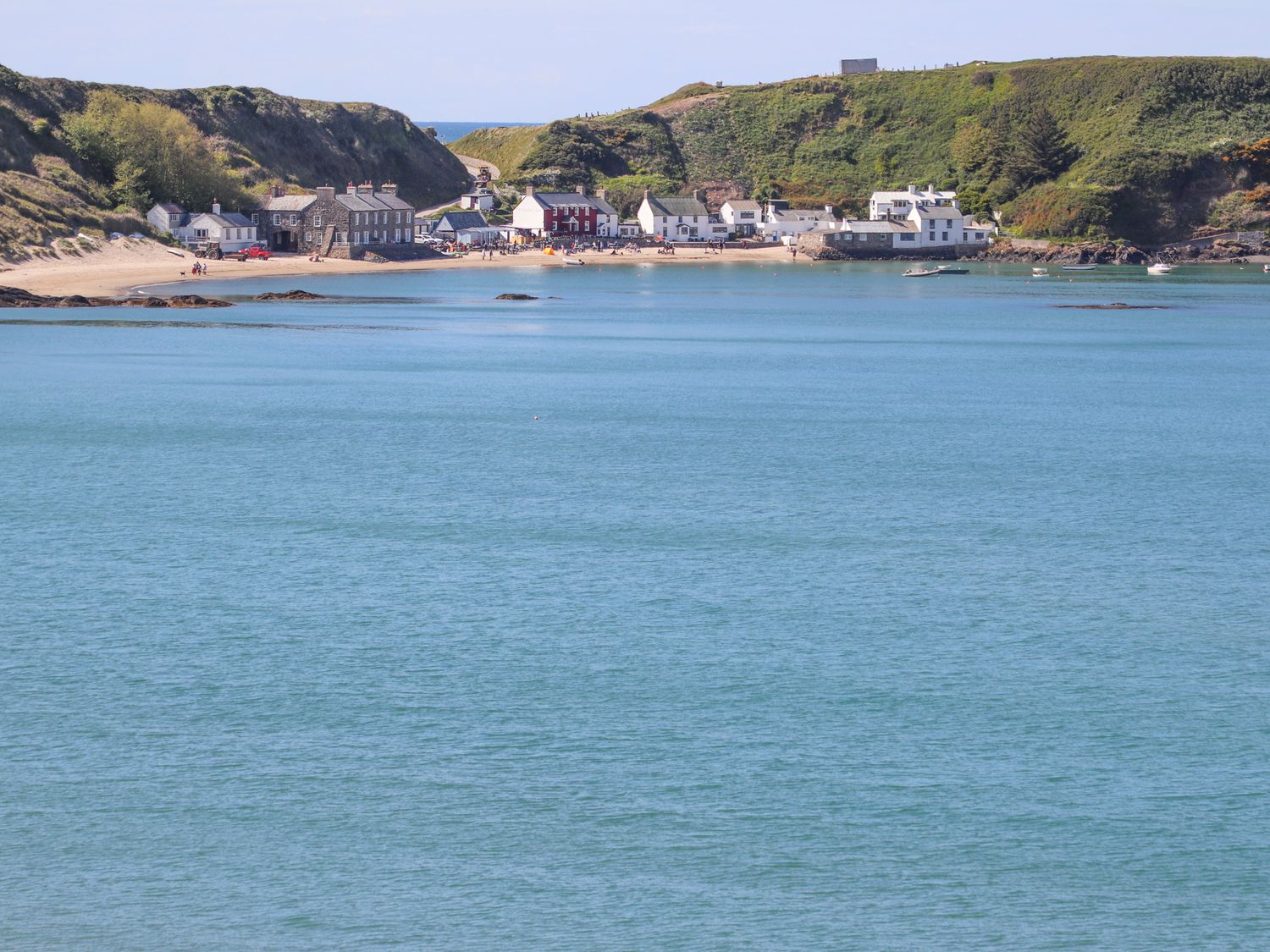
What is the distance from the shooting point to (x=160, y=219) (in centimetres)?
11900

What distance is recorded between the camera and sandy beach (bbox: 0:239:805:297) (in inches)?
3794

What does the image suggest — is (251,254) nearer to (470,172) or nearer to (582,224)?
(582,224)

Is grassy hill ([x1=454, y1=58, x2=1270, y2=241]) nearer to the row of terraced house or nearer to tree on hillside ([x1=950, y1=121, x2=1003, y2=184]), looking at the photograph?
tree on hillside ([x1=950, y1=121, x2=1003, y2=184])

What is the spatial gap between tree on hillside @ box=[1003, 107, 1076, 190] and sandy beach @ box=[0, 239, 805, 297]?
1448 inches

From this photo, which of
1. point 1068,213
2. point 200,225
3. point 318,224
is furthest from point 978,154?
point 200,225

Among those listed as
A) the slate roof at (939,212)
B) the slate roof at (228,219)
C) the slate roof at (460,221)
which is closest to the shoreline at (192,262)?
the slate roof at (228,219)

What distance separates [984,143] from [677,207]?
116 feet

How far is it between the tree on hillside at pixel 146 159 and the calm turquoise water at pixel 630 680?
77503 mm

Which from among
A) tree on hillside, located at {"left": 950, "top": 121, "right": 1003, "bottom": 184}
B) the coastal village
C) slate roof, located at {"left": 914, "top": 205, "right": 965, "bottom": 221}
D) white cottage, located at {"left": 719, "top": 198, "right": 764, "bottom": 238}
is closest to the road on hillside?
the coastal village

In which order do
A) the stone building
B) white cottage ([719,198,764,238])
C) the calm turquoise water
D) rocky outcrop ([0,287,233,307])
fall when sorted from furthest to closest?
white cottage ([719,198,764,238])
the stone building
rocky outcrop ([0,287,233,307])
the calm turquoise water

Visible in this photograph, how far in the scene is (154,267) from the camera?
109 metres

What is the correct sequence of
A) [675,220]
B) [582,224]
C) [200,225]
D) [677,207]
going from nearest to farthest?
[200,225] < [582,224] < [675,220] < [677,207]

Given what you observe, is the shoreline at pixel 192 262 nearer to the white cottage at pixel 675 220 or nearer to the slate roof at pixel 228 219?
the slate roof at pixel 228 219

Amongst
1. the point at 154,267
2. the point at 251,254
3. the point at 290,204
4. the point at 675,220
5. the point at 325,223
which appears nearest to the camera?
the point at 154,267
